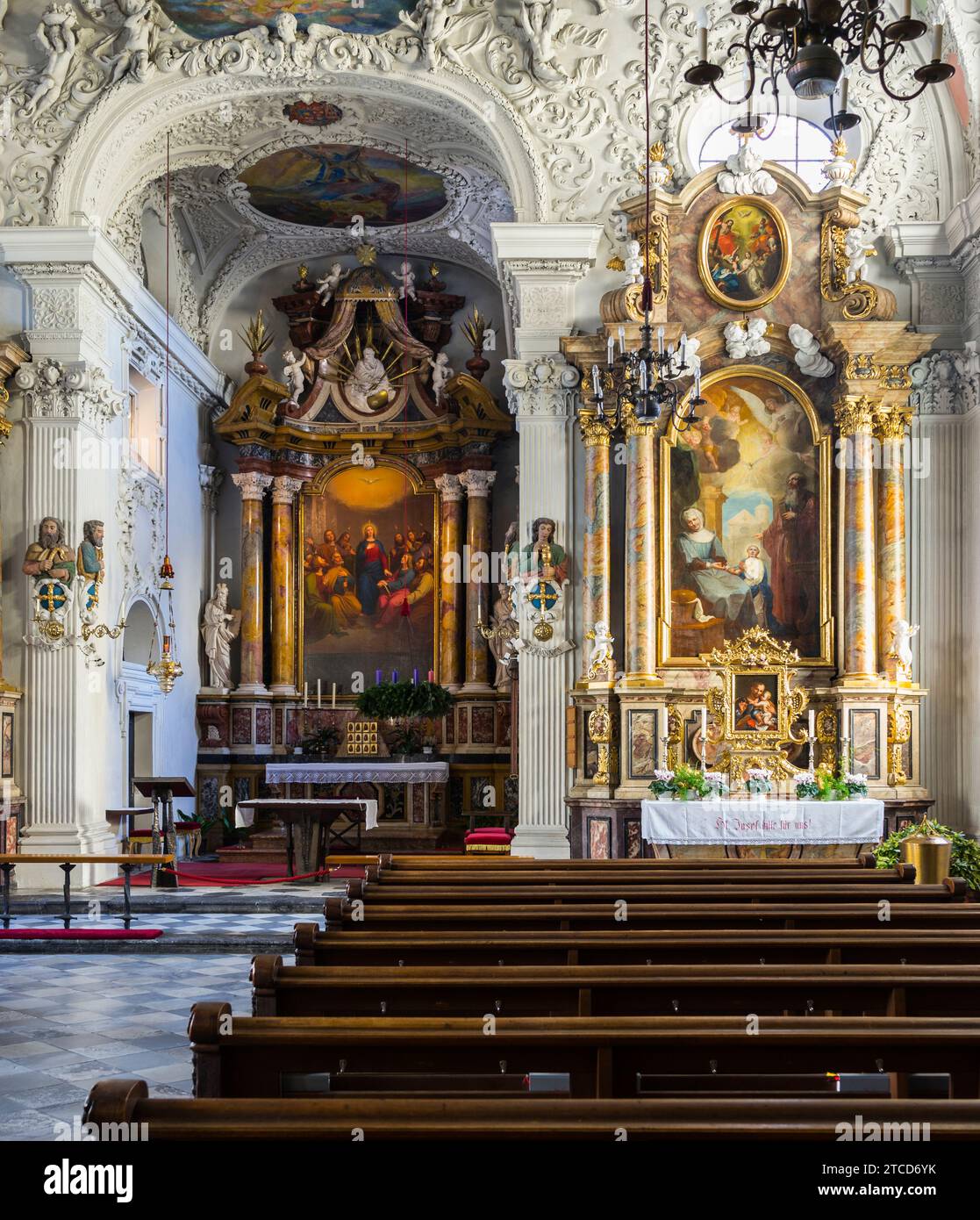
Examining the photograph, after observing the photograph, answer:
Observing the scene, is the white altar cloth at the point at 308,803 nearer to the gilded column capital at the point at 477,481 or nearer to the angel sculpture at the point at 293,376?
the gilded column capital at the point at 477,481

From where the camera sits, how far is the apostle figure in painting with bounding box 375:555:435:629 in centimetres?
1952

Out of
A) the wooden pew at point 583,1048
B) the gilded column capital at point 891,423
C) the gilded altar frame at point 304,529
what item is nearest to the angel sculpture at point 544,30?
the gilded column capital at point 891,423

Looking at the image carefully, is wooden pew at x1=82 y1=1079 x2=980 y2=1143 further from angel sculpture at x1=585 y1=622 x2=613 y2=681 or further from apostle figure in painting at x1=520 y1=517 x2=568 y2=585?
A: apostle figure in painting at x1=520 y1=517 x2=568 y2=585

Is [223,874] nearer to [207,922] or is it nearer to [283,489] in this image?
[207,922]

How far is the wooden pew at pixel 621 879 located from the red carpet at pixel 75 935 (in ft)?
12.6

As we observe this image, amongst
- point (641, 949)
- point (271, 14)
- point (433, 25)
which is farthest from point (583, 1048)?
point (271, 14)

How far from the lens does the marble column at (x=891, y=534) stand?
505 inches

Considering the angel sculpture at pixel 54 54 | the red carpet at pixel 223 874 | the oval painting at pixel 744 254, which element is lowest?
the red carpet at pixel 223 874

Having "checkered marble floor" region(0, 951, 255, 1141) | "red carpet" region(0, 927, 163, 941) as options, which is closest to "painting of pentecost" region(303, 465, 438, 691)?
"red carpet" region(0, 927, 163, 941)

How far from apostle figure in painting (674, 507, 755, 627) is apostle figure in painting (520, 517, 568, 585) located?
1177 millimetres

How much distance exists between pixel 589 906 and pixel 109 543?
10.0m

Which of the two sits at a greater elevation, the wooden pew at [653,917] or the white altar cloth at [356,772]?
the wooden pew at [653,917]

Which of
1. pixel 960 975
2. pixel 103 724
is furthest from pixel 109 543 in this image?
pixel 960 975

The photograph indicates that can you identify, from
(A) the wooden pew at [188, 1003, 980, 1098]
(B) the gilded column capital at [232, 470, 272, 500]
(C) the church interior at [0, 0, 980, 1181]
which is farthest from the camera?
(B) the gilded column capital at [232, 470, 272, 500]
